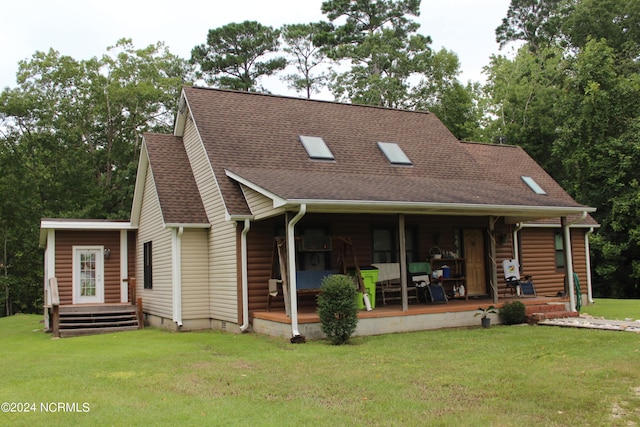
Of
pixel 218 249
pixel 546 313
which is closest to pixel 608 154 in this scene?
pixel 546 313

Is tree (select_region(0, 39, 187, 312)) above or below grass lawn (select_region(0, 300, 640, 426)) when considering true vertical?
above

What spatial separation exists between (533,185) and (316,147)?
802 cm

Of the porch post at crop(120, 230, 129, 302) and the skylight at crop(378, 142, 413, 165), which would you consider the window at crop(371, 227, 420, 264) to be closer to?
the skylight at crop(378, 142, 413, 165)

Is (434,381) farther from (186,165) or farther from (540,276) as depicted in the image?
(540,276)

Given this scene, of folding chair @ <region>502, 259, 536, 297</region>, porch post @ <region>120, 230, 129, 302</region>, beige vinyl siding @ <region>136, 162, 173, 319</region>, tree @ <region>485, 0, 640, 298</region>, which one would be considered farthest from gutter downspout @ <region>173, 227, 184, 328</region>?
tree @ <region>485, 0, 640, 298</region>

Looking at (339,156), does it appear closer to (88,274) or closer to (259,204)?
(259,204)

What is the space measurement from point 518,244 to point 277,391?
1305 cm

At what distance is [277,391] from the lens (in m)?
6.78

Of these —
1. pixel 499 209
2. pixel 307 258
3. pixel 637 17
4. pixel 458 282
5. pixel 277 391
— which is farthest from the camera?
pixel 637 17

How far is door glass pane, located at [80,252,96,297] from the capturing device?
56.4 ft

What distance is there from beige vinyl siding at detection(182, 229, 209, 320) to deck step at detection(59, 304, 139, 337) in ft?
7.56

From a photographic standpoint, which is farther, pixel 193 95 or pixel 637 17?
pixel 637 17

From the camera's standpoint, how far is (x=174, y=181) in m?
15.1

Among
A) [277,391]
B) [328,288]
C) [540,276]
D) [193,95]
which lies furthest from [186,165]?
[540,276]
